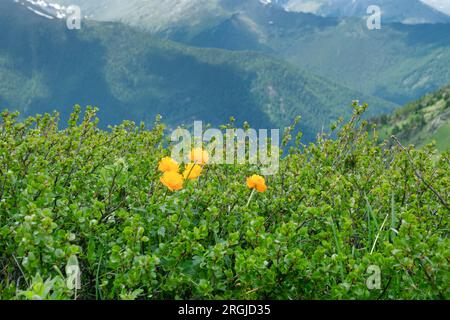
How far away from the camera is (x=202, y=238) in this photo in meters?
2.55

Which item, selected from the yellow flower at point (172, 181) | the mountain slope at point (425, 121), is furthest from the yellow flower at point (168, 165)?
the mountain slope at point (425, 121)

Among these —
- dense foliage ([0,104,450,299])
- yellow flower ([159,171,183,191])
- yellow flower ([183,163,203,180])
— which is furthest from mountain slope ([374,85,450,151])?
yellow flower ([159,171,183,191])

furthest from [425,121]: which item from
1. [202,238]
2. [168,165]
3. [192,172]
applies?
[202,238]

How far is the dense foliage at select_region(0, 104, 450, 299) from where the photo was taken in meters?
2.29

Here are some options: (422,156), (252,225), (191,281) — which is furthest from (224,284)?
(422,156)

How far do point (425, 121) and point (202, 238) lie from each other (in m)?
80.2

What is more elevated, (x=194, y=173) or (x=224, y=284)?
(x=194, y=173)

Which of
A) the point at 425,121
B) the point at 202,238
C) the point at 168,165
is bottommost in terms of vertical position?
the point at 425,121

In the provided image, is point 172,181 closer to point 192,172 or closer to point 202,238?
point 192,172

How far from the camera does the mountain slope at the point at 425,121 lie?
64.1m
